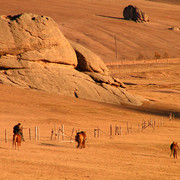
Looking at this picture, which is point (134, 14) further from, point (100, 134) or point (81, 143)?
point (81, 143)

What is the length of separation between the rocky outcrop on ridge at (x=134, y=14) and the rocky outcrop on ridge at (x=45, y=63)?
9244cm

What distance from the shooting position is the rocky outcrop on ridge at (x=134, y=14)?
424ft

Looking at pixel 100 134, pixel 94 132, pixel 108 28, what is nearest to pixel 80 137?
pixel 94 132

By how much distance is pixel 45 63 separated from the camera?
36.6 m

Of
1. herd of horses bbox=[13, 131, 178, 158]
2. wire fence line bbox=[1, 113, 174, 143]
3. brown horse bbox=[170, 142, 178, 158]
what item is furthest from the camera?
wire fence line bbox=[1, 113, 174, 143]

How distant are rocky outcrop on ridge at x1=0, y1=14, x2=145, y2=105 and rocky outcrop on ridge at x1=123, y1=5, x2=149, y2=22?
9244 cm

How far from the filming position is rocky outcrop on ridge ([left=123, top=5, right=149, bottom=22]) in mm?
129250

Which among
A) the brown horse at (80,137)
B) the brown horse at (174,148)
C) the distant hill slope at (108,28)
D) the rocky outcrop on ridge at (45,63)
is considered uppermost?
the distant hill slope at (108,28)

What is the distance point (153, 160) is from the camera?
18.7 m

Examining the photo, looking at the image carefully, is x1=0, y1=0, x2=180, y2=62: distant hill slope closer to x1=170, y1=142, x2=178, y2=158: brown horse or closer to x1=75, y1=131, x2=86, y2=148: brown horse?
x1=75, y1=131, x2=86, y2=148: brown horse

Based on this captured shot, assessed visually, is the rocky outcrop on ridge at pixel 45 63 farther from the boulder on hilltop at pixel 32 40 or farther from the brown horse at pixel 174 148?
the brown horse at pixel 174 148

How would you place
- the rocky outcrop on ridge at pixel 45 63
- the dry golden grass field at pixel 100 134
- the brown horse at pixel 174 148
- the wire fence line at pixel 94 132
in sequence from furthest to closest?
1. the rocky outcrop on ridge at pixel 45 63
2. the wire fence line at pixel 94 132
3. the brown horse at pixel 174 148
4. the dry golden grass field at pixel 100 134

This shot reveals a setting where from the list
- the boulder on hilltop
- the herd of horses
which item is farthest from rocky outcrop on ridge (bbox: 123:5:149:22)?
the herd of horses

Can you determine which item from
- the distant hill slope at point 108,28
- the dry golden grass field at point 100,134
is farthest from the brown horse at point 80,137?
the distant hill slope at point 108,28
